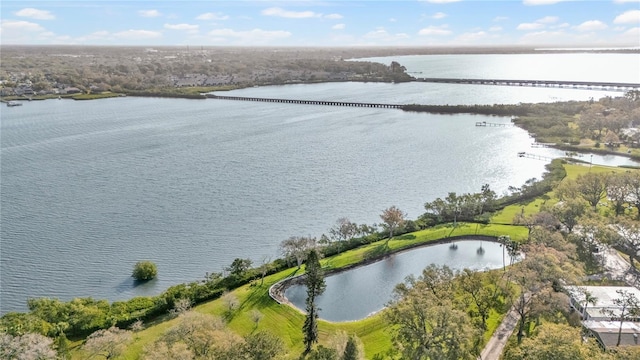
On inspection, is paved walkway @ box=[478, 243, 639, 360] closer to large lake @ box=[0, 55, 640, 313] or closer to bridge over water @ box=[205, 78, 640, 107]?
large lake @ box=[0, 55, 640, 313]

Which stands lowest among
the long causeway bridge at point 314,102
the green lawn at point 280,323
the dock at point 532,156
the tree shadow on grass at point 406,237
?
the green lawn at point 280,323

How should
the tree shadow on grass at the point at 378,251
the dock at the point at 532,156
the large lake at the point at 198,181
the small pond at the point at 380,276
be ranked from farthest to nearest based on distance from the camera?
the dock at the point at 532,156, the large lake at the point at 198,181, the tree shadow on grass at the point at 378,251, the small pond at the point at 380,276

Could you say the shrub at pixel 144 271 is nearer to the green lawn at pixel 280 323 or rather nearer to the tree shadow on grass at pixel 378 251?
the green lawn at pixel 280 323

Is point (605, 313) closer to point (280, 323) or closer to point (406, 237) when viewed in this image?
point (406, 237)

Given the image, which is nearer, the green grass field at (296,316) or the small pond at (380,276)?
the green grass field at (296,316)

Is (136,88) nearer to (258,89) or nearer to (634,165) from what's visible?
(258,89)

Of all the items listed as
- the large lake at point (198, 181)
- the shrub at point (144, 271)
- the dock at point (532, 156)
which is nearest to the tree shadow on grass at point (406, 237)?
the large lake at point (198, 181)

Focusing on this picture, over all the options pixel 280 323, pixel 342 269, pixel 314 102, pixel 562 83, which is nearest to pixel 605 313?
pixel 342 269
